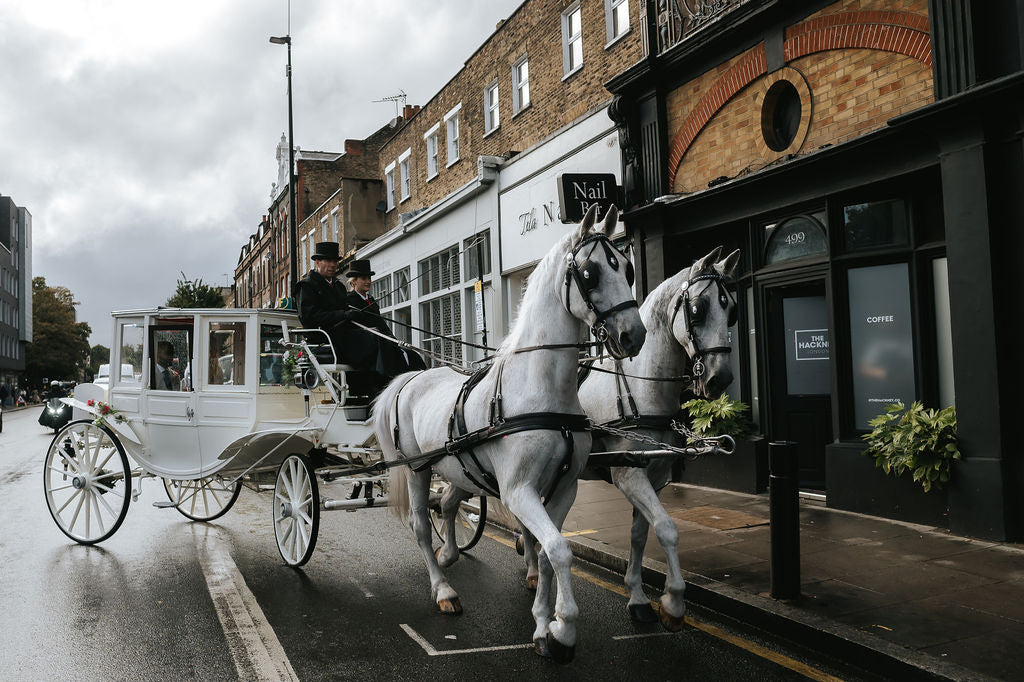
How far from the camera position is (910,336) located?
775 cm

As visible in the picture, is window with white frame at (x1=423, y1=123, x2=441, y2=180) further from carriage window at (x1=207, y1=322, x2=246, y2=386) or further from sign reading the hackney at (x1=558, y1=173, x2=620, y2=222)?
carriage window at (x1=207, y1=322, x2=246, y2=386)

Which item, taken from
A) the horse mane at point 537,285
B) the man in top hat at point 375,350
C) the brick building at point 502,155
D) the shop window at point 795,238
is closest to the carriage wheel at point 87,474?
the man in top hat at point 375,350

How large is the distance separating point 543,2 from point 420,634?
13.2 meters

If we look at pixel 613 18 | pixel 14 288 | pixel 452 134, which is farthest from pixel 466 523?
pixel 14 288

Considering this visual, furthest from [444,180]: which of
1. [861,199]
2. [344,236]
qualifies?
[861,199]

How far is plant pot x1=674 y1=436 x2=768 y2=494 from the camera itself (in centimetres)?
912

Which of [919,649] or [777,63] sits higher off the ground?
[777,63]

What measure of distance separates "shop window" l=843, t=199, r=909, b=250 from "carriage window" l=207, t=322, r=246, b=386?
6526 millimetres

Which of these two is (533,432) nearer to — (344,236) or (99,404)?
(99,404)

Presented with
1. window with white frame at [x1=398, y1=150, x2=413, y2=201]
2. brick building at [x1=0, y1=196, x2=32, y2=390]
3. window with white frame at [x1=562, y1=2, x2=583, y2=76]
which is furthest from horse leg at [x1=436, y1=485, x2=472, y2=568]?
brick building at [x1=0, y1=196, x2=32, y2=390]

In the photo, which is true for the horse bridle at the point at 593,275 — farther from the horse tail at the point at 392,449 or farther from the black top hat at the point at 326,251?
the black top hat at the point at 326,251

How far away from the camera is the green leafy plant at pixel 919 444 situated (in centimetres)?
677

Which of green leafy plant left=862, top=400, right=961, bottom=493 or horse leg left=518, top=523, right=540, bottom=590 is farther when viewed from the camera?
green leafy plant left=862, top=400, right=961, bottom=493

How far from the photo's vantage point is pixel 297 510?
6.20m
